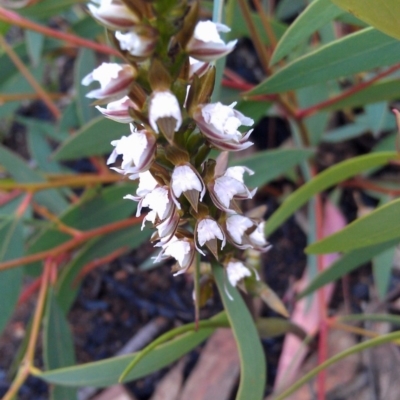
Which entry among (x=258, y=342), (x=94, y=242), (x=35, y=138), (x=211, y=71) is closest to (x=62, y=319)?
(x=94, y=242)

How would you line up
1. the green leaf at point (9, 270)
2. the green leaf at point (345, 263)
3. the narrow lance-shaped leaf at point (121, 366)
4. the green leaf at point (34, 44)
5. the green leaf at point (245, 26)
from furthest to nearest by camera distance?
the green leaf at point (34, 44)
the green leaf at point (245, 26)
the green leaf at point (9, 270)
the green leaf at point (345, 263)
the narrow lance-shaped leaf at point (121, 366)

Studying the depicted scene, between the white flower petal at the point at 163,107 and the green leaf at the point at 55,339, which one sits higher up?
the white flower petal at the point at 163,107

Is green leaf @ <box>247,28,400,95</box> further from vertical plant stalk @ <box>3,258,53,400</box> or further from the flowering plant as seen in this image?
vertical plant stalk @ <box>3,258,53,400</box>

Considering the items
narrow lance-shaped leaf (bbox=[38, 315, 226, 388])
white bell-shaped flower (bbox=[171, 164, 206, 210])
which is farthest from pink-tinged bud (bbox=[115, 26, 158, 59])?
narrow lance-shaped leaf (bbox=[38, 315, 226, 388])

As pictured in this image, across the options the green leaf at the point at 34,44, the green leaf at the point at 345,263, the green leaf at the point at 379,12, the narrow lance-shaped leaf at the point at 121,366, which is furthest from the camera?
the green leaf at the point at 34,44

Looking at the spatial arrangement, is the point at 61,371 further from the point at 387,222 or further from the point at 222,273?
the point at 387,222

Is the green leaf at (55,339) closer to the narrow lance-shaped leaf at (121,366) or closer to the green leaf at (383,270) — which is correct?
the narrow lance-shaped leaf at (121,366)

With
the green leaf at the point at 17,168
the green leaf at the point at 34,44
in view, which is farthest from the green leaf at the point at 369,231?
the green leaf at the point at 34,44
